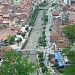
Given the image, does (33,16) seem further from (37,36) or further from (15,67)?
(15,67)

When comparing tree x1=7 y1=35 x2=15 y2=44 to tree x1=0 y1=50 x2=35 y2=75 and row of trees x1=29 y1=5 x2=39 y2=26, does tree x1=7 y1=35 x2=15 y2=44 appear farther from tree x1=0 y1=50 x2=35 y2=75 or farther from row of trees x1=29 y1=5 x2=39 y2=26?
tree x1=0 y1=50 x2=35 y2=75

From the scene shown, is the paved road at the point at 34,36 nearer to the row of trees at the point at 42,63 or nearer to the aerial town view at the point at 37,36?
the aerial town view at the point at 37,36

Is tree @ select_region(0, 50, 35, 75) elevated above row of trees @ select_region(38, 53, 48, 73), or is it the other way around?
tree @ select_region(0, 50, 35, 75)

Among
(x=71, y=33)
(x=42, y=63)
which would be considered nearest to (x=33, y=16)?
(x=71, y=33)

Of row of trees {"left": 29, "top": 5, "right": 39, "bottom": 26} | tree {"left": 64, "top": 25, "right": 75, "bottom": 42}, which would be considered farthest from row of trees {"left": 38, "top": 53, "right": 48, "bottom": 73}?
row of trees {"left": 29, "top": 5, "right": 39, "bottom": 26}

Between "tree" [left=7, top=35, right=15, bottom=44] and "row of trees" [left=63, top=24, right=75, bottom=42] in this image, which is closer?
"row of trees" [left=63, top=24, right=75, bottom=42]

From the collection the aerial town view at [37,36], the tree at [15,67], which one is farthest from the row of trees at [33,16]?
the tree at [15,67]

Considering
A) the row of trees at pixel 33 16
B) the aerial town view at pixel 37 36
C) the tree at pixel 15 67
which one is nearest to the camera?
the tree at pixel 15 67

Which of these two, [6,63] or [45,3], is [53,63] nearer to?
[6,63]

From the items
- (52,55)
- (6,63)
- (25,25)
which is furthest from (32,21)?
(6,63)
